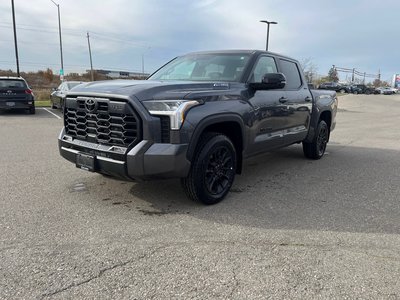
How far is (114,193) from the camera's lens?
15.6 ft

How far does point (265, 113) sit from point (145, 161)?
210 cm

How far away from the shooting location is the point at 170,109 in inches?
149

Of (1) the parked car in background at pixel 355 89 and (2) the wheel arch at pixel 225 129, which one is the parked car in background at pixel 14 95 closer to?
(2) the wheel arch at pixel 225 129

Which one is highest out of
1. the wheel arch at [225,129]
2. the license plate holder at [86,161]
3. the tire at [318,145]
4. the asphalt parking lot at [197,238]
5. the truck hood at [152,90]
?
the truck hood at [152,90]

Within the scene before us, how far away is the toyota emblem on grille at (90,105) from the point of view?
405 centimetres

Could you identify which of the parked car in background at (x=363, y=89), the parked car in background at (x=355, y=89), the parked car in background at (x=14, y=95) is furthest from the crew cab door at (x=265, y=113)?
the parked car in background at (x=363, y=89)

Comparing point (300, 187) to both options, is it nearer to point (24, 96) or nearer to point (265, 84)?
point (265, 84)

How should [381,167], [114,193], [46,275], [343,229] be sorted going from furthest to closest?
[381,167] < [114,193] < [343,229] < [46,275]

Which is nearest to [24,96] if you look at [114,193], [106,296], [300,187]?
[114,193]

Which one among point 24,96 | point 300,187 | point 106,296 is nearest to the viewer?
point 106,296

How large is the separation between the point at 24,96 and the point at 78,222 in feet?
44.4

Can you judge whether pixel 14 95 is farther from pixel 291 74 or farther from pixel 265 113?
pixel 265 113

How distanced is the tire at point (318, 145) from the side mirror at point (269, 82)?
8.77ft

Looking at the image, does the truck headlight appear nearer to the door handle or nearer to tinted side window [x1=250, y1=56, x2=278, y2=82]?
tinted side window [x1=250, y1=56, x2=278, y2=82]
